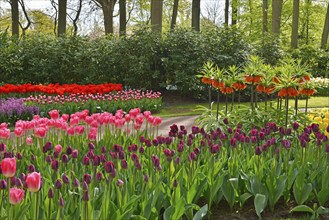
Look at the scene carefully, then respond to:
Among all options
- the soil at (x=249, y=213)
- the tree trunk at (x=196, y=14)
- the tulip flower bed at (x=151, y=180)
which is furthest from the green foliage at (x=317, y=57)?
the soil at (x=249, y=213)

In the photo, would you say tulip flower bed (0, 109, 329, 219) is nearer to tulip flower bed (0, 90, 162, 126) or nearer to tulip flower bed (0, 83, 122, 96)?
tulip flower bed (0, 90, 162, 126)

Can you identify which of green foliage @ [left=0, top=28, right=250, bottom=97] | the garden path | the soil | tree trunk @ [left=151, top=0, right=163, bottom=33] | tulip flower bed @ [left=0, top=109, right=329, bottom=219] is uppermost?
tree trunk @ [left=151, top=0, right=163, bottom=33]

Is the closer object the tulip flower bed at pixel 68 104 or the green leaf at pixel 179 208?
the green leaf at pixel 179 208

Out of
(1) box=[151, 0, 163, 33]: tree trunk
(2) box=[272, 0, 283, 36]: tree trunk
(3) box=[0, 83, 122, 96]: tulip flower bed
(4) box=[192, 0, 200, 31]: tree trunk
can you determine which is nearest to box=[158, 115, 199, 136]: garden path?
(3) box=[0, 83, 122, 96]: tulip flower bed

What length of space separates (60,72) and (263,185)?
13748 mm

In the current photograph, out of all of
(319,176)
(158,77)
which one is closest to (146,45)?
(158,77)

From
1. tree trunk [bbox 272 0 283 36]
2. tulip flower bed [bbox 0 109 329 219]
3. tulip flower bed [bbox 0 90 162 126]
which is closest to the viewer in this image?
tulip flower bed [bbox 0 109 329 219]

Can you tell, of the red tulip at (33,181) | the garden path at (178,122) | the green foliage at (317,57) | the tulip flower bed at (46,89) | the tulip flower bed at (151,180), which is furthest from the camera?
the green foliage at (317,57)

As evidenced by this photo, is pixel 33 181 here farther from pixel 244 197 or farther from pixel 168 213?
pixel 244 197

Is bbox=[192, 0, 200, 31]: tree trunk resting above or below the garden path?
above

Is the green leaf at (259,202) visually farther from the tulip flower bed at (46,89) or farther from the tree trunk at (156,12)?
the tree trunk at (156,12)

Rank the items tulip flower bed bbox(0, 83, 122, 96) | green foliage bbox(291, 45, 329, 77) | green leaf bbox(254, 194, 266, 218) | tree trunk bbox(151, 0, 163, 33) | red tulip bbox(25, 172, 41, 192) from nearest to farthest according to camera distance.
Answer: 1. red tulip bbox(25, 172, 41, 192)
2. green leaf bbox(254, 194, 266, 218)
3. tulip flower bed bbox(0, 83, 122, 96)
4. tree trunk bbox(151, 0, 163, 33)
5. green foliage bbox(291, 45, 329, 77)

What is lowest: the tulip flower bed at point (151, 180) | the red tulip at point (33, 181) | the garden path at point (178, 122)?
the garden path at point (178, 122)

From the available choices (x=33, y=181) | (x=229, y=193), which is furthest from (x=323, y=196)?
(x=33, y=181)
